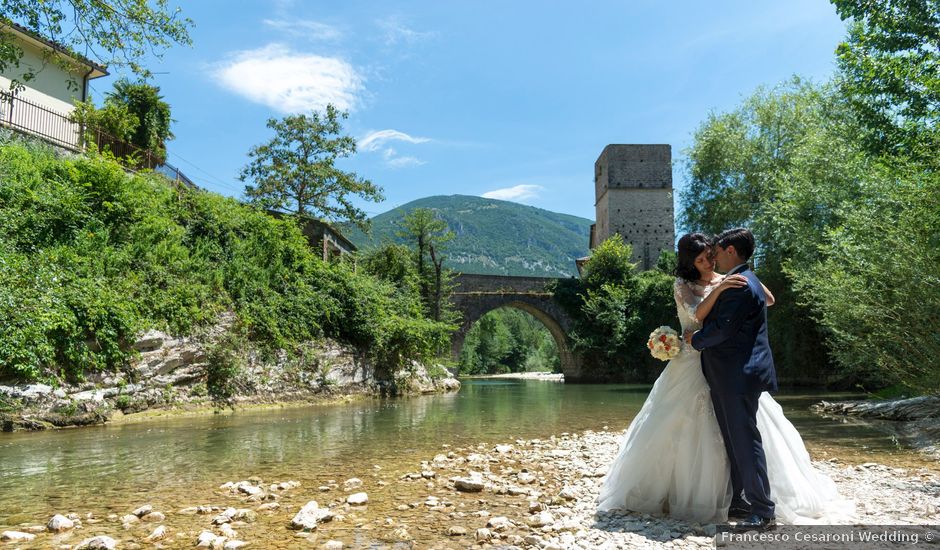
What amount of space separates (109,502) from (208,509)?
34.4 inches

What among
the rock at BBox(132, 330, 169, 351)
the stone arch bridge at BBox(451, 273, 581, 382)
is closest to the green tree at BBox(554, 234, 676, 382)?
the stone arch bridge at BBox(451, 273, 581, 382)

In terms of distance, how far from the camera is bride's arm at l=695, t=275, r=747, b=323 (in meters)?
3.44

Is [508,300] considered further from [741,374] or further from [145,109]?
[741,374]

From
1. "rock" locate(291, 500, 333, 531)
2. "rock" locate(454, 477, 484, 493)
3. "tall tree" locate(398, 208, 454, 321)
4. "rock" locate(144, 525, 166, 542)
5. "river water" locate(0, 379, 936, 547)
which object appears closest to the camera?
"rock" locate(144, 525, 166, 542)

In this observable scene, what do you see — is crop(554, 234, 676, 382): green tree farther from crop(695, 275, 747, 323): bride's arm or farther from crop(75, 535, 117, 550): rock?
crop(75, 535, 117, 550): rock

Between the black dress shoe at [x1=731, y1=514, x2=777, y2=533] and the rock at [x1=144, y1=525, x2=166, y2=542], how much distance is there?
129 inches

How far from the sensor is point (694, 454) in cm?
360

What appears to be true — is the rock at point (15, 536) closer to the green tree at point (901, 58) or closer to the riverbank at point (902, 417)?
the riverbank at point (902, 417)

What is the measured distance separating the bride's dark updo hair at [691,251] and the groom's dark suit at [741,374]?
357mm

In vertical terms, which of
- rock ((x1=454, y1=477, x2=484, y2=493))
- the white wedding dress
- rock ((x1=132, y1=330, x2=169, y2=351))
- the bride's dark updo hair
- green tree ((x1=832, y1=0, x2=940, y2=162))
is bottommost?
rock ((x1=454, y1=477, x2=484, y2=493))

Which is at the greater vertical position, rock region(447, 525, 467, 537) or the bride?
the bride

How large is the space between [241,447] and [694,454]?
5.42 meters

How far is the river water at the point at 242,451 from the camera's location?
445 cm

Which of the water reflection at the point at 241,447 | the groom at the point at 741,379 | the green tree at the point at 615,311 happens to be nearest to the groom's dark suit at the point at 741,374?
the groom at the point at 741,379
